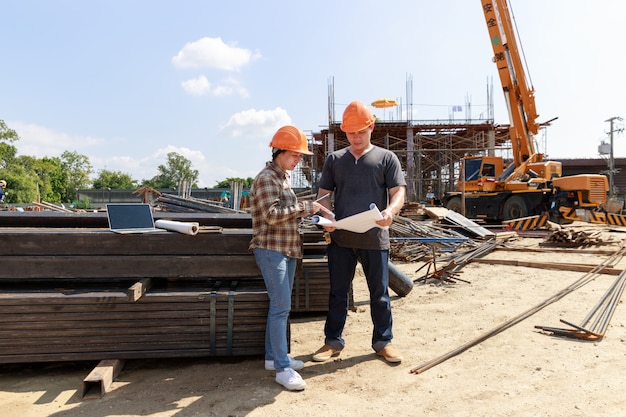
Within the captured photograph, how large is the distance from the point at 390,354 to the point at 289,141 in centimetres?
200

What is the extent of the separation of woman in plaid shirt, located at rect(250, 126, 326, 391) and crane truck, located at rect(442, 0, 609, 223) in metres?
12.4

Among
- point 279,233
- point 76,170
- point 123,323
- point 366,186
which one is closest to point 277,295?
point 279,233

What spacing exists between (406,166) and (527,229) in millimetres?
16120

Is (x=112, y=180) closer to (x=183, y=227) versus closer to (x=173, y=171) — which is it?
(x=173, y=171)

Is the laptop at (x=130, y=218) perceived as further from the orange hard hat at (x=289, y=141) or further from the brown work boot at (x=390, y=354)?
the brown work boot at (x=390, y=354)

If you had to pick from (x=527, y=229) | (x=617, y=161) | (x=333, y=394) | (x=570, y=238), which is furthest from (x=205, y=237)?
(x=617, y=161)

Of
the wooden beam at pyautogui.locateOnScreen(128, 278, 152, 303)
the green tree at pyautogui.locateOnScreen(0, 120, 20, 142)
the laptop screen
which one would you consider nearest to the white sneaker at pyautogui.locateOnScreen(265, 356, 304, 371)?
the wooden beam at pyautogui.locateOnScreen(128, 278, 152, 303)

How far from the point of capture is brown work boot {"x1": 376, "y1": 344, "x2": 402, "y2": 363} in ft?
11.7

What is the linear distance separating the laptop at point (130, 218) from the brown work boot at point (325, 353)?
1.79 m

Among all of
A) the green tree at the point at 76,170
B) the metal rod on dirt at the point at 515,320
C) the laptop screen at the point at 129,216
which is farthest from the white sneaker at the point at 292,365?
the green tree at the point at 76,170

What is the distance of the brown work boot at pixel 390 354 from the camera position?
11.7 feet

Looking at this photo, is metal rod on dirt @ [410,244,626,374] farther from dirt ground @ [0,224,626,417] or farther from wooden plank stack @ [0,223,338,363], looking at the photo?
wooden plank stack @ [0,223,338,363]

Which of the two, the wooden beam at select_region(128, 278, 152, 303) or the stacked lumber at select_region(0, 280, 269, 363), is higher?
the wooden beam at select_region(128, 278, 152, 303)

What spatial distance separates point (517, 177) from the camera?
15.6 meters
